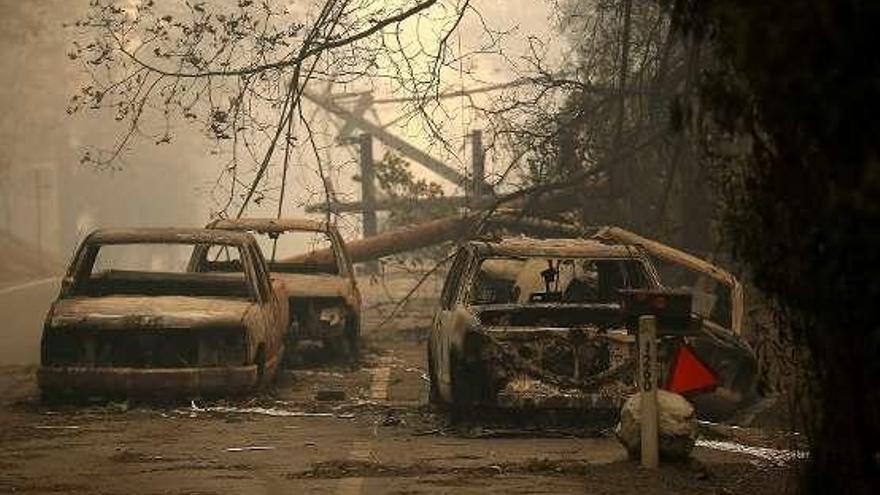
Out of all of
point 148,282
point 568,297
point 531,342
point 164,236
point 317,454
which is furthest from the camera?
point 148,282

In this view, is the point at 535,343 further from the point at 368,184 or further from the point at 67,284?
the point at 368,184

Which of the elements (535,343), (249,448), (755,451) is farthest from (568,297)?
(249,448)

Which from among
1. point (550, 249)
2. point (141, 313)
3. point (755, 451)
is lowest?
point (755, 451)

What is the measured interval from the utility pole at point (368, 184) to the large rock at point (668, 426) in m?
23.3

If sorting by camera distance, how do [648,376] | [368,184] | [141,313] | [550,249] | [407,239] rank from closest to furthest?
[648,376] < [550,249] < [141,313] < [407,239] < [368,184]

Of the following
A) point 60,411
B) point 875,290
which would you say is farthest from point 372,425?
point 875,290

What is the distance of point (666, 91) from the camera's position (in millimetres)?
19844

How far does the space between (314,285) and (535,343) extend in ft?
22.0

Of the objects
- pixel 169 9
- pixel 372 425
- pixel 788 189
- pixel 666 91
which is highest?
pixel 169 9

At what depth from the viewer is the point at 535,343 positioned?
A: 38.2 feet

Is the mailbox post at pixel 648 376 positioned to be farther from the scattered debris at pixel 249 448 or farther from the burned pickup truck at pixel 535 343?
the scattered debris at pixel 249 448

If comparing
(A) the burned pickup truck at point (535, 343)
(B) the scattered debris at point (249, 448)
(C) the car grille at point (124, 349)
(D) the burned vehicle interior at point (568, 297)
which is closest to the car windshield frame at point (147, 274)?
(C) the car grille at point (124, 349)

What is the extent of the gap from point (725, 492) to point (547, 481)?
111 centimetres

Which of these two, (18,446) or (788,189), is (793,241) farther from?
(18,446)
